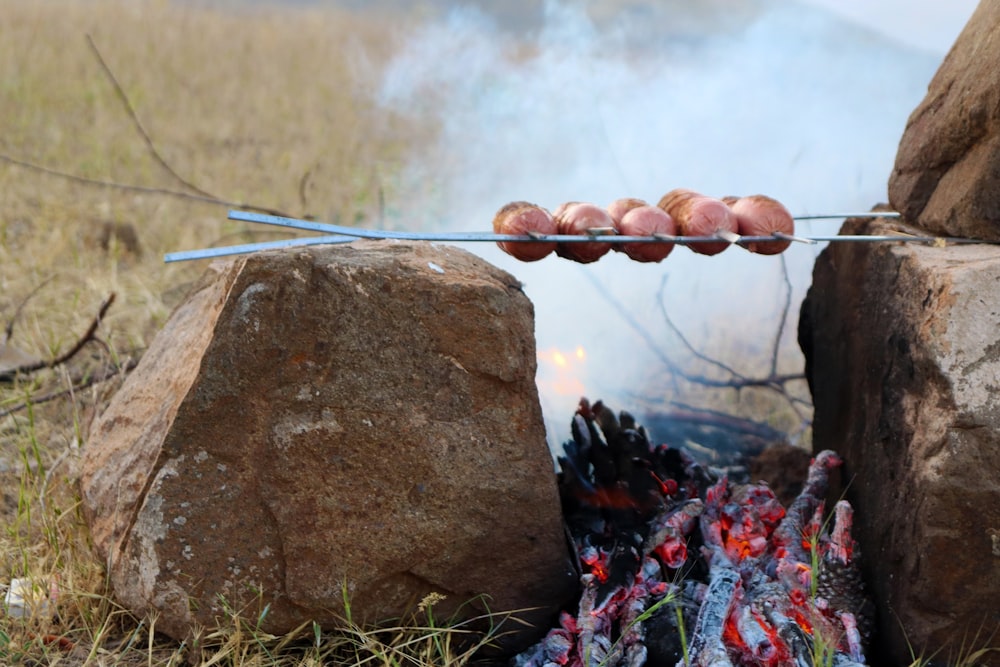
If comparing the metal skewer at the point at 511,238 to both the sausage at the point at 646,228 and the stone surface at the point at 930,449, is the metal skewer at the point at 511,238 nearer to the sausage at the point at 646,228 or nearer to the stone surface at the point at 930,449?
the sausage at the point at 646,228

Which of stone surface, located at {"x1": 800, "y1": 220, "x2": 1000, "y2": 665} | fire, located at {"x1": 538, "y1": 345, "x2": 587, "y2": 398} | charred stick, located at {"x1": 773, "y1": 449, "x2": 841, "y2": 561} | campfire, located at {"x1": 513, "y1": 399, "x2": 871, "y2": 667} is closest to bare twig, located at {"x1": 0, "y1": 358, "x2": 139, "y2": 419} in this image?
fire, located at {"x1": 538, "y1": 345, "x2": 587, "y2": 398}

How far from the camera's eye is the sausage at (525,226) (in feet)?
8.66

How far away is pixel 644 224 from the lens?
8.77ft

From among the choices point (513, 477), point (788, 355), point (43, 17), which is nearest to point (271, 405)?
point (513, 477)

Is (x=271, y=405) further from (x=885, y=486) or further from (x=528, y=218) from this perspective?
(x=885, y=486)

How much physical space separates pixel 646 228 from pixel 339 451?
1.05 m

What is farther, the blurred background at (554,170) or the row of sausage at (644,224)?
the blurred background at (554,170)

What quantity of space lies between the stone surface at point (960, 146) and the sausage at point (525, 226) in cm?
116

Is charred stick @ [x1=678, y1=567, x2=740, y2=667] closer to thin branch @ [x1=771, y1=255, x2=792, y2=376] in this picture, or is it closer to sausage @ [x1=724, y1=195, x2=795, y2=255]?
sausage @ [x1=724, y1=195, x2=795, y2=255]

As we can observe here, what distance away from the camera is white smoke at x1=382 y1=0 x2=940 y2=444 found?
4629 millimetres

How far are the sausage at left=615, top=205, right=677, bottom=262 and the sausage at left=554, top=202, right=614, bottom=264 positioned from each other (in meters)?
0.05

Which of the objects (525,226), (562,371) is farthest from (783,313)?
(525,226)

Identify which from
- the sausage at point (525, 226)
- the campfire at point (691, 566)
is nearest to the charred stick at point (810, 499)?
the campfire at point (691, 566)

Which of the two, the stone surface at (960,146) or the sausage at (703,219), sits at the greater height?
the stone surface at (960,146)
